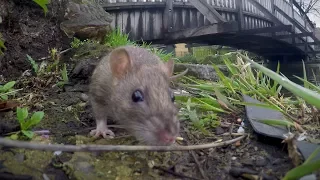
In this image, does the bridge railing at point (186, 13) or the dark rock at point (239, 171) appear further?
the bridge railing at point (186, 13)

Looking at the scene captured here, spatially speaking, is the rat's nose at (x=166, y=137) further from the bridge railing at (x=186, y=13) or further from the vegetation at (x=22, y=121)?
the bridge railing at (x=186, y=13)

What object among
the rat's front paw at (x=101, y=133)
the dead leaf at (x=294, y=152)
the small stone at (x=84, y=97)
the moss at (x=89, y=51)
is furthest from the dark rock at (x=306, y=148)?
the moss at (x=89, y=51)

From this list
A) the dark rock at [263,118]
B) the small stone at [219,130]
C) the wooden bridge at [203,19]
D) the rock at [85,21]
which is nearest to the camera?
the dark rock at [263,118]

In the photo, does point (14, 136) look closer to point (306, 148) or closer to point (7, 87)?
point (7, 87)

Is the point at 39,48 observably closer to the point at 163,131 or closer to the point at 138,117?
the point at 138,117

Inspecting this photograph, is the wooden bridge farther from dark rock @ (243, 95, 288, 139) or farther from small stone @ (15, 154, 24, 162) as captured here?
small stone @ (15, 154, 24, 162)

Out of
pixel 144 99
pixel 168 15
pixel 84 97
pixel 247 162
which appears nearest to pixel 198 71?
pixel 84 97
